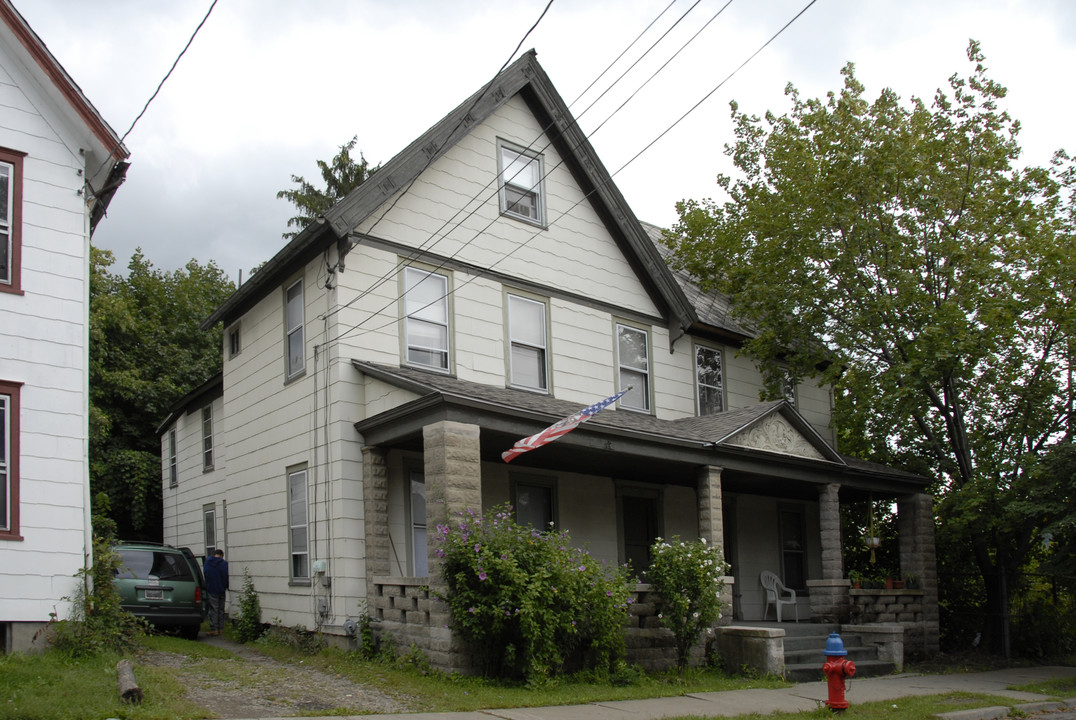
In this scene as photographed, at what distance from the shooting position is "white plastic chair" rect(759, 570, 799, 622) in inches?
725

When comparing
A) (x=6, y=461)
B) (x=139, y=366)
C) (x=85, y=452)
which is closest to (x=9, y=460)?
(x=6, y=461)

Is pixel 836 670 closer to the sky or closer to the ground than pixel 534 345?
closer to the ground

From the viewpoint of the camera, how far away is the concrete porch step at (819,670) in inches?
510

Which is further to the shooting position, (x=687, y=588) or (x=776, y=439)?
(x=776, y=439)

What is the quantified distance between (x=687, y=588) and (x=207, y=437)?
12642 millimetres

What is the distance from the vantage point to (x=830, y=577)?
53.7ft

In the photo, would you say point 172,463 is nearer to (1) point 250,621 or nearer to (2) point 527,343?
(1) point 250,621

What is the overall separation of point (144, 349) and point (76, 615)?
76.6 feet

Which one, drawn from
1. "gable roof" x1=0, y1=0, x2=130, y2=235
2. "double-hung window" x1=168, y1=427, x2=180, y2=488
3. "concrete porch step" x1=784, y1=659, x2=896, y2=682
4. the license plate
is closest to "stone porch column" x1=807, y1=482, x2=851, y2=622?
"concrete porch step" x1=784, y1=659, x2=896, y2=682

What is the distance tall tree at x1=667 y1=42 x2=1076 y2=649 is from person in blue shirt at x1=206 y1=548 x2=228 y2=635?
35.0ft

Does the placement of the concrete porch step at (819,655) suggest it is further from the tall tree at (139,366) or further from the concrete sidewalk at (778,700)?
the tall tree at (139,366)

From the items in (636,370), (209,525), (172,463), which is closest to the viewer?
(636,370)

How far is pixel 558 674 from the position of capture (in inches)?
436

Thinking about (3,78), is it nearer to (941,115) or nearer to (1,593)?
(1,593)
